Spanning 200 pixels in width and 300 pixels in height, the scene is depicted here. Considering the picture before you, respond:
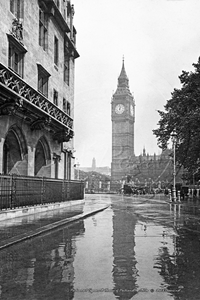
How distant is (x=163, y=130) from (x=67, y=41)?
52.4ft

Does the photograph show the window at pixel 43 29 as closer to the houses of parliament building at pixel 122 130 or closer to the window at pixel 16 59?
the window at pixel 16 59

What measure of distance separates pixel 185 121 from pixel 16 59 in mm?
15131

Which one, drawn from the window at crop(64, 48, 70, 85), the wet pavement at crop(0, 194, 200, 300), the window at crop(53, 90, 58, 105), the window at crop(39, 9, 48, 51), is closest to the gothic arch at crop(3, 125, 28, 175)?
the window at crop(53, 90, 58, 105)

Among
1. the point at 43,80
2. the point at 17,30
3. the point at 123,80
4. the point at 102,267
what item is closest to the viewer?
the point at 102,267

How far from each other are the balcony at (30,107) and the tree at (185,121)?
975cm

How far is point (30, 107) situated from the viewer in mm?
18828

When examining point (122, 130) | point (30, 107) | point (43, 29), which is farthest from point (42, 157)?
point (122, 130)

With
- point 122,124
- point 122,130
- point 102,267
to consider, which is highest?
point 122,124

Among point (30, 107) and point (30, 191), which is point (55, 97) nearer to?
point (30, 107)

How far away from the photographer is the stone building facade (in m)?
17.5

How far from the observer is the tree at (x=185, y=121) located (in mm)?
29770

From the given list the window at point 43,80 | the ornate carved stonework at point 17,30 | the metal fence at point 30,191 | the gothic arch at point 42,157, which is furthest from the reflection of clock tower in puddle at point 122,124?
the ornate carved stonework at point 17,30

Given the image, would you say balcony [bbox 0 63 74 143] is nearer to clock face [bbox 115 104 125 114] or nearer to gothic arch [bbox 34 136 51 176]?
gothic arch [bbox 34 136 51 176]

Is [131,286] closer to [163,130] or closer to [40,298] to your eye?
[40,298]
